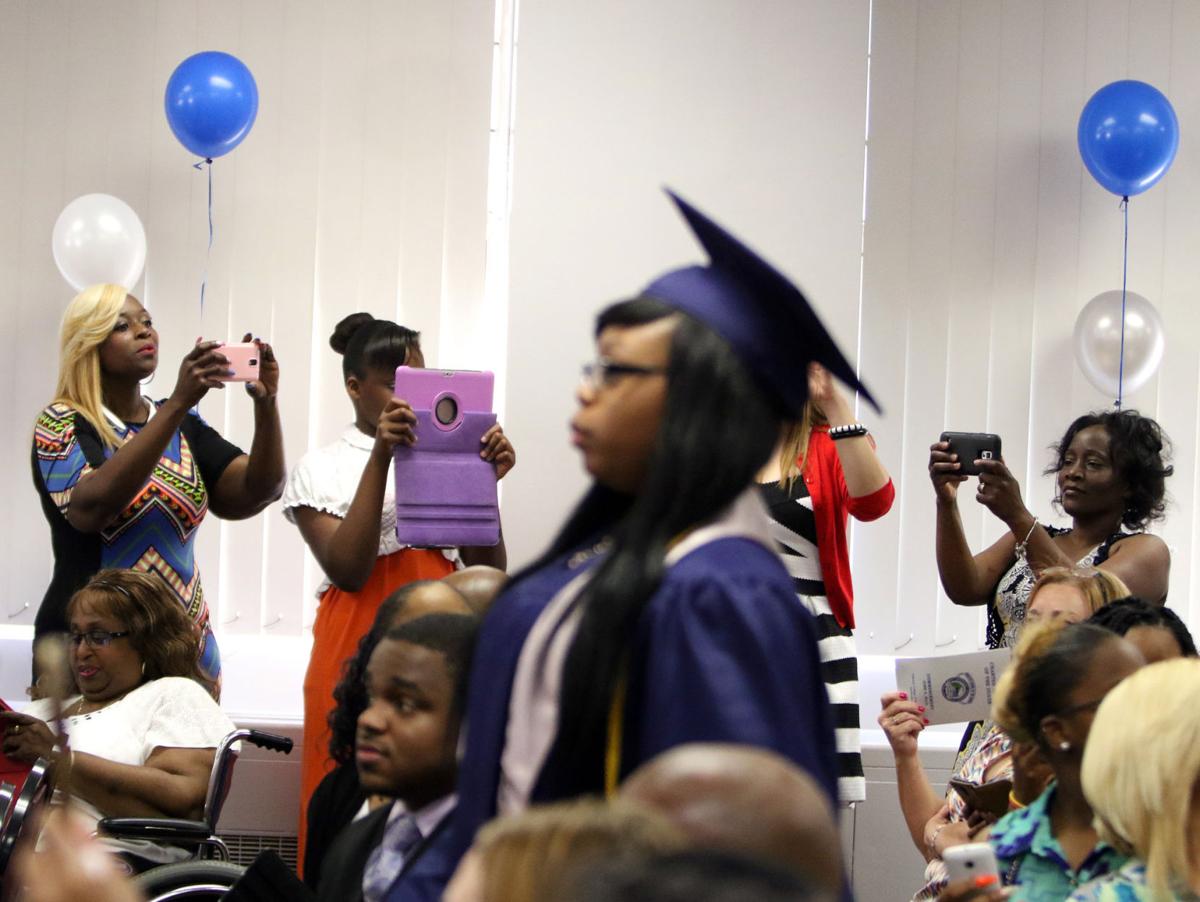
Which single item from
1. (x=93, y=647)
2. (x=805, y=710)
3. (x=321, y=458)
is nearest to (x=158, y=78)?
(x=321, y=458)

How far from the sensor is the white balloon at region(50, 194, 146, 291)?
4.63 meters

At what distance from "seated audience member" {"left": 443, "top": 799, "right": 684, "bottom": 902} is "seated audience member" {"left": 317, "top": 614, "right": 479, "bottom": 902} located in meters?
0.97

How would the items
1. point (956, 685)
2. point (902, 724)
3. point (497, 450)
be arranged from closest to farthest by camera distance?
1. point (902, 724)
2. point (956, 685)
3. point (497, 450)

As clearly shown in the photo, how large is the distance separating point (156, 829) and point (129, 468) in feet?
2.85

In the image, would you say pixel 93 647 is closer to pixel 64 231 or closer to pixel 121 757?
pixel 121 757

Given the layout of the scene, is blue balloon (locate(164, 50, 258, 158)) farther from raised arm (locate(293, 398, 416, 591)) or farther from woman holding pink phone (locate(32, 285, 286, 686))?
raised arm (locate(293, 398, 416, 591))

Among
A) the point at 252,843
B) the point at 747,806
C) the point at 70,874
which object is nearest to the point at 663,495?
the point at 747,806

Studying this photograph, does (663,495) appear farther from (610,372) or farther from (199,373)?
(199,373)

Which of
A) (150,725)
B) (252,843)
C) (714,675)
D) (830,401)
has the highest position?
(830,401)

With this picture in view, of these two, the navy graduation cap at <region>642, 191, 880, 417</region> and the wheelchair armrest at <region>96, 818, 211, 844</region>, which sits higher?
the navy graduation cap at <region>642, 191, 880, 417</region>

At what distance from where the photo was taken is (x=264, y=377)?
3.70 meters

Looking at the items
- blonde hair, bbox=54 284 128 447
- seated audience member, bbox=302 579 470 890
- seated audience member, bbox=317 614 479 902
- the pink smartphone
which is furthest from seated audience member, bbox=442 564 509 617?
blonde hair, bbox=54 284 128 447

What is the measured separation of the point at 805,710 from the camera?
132cm

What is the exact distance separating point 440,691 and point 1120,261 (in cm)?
380
